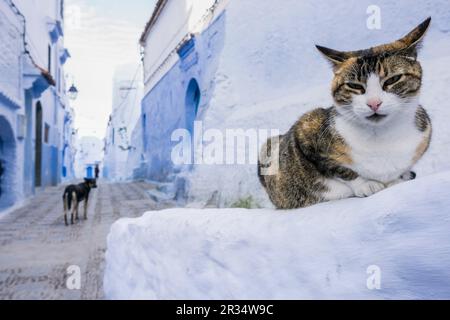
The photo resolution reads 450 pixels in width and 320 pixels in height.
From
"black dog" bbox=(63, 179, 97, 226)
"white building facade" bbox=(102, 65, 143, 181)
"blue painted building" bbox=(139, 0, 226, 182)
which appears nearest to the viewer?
"black dog" bbox=(63, 179, 97, 226)

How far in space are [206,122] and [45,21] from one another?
481 cm

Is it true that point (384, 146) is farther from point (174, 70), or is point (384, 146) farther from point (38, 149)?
point (38, 149)

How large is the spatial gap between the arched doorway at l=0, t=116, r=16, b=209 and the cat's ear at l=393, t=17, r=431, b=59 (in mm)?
4089

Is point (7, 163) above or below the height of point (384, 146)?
below

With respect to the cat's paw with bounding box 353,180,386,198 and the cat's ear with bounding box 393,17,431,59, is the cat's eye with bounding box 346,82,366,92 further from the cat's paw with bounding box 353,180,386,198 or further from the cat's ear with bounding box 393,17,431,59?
the cat's paw with bounding box 353,180,386,198

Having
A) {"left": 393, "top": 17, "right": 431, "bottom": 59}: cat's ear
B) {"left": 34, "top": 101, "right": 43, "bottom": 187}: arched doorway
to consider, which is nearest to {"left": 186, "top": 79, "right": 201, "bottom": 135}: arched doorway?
{"left": 34, "top": 101, "right": 43, "bottom": 187}: arched doorway

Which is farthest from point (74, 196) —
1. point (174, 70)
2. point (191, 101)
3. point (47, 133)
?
point (47, 133)

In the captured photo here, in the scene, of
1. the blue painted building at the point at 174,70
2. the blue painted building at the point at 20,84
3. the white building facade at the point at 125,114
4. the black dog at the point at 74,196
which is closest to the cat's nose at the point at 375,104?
the blue painted building at the point at 174,70

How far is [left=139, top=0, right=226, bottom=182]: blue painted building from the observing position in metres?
4.94

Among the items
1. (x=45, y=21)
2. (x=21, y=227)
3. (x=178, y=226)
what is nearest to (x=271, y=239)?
(x=178, y=226)

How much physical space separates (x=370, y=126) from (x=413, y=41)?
0.84ft

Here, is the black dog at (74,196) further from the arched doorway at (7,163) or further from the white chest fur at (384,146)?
the white chest fur at (384,146)

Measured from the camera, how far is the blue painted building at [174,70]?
494 cm

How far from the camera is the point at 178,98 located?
672cm
